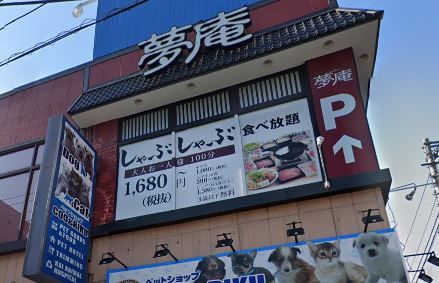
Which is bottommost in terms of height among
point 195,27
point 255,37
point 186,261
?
point 186,261

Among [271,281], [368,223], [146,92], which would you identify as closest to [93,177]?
[146,92]

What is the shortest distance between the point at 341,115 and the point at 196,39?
12.8ft

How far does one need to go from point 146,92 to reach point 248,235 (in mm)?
4009

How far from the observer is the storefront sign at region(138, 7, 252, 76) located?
9898 millimetres

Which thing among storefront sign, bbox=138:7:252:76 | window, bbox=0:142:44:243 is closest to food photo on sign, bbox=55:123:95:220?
window, bbox=0:142:44:243

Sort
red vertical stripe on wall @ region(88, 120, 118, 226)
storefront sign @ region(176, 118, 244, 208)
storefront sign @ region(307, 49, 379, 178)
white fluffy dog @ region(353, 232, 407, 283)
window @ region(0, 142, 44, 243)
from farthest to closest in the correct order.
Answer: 1. window @ region(0, 142, 44, 243)
2. red vertical stripe on wall @ region(88, 120, 118, 226)
3. storefront sign @ region(176, 118, 244, 208)
4. storefront sign @ region(307, 49, 379, 178)
5. white fluffy dog @ region(353, 232, 407, 283)

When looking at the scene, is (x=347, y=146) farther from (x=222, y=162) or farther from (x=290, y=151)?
(x=222, y=162)

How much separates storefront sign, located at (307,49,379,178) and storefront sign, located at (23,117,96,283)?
4.90 m

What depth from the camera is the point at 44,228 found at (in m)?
7.36

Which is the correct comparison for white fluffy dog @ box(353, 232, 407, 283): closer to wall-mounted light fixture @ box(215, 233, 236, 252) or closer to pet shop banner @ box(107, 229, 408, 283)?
pet shop banner @ box(107, 229, 408, 283)

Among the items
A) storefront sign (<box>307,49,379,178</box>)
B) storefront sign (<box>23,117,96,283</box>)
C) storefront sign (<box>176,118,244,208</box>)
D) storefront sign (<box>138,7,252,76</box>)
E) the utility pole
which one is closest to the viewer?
storefront sign (<box>23,117,96,283</box>)

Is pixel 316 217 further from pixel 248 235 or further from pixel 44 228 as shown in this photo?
pixel 44 228

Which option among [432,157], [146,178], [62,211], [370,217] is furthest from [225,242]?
[432,157]

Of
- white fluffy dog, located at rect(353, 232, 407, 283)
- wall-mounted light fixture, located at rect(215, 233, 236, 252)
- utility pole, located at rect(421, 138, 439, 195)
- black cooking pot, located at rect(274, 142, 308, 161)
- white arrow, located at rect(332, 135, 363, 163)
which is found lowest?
white fluffy dog, located at rect(353, 232, 407, 283)
